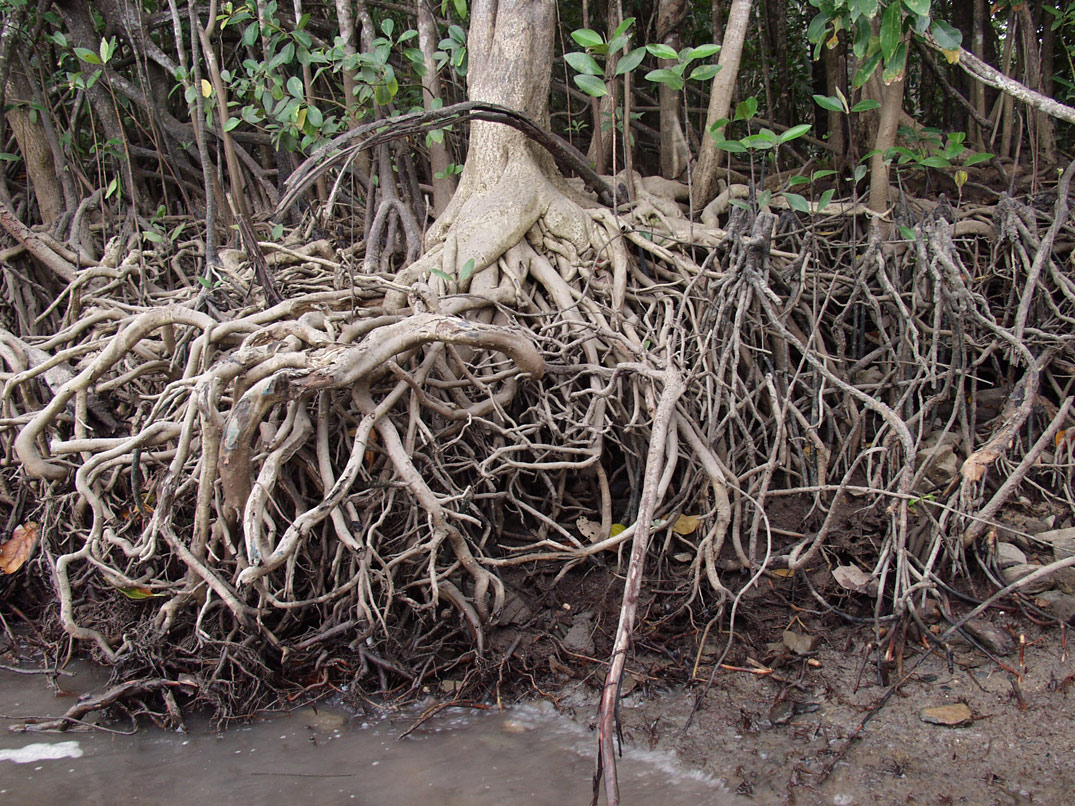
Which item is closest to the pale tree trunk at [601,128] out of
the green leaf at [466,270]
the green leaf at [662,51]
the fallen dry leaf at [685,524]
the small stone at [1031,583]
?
the green leaf at [662,51]

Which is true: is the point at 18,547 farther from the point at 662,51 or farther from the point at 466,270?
the point at 662,51

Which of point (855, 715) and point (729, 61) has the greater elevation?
point (729, 61)

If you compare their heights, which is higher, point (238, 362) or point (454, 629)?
point (238, 362)

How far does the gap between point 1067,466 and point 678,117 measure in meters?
2.72

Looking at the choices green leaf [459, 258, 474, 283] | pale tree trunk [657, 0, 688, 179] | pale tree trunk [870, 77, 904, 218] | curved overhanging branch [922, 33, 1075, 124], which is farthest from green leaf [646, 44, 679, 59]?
pale tree trunk [657, 0, 688, 179]

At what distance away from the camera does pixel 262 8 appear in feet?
12.6

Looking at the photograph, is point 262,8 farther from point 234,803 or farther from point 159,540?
point 234,803

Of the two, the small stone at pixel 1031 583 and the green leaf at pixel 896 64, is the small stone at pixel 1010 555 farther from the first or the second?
the green leaf at pixel 896 64

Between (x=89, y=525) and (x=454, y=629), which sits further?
(x=89, y=525)

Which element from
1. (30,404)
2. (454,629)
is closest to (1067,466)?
(454,629)

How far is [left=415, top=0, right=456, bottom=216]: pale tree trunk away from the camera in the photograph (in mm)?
4121

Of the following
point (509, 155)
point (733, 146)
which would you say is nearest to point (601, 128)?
point (509, 155)

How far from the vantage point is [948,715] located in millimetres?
2334

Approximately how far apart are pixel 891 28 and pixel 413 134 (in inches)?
72.5
